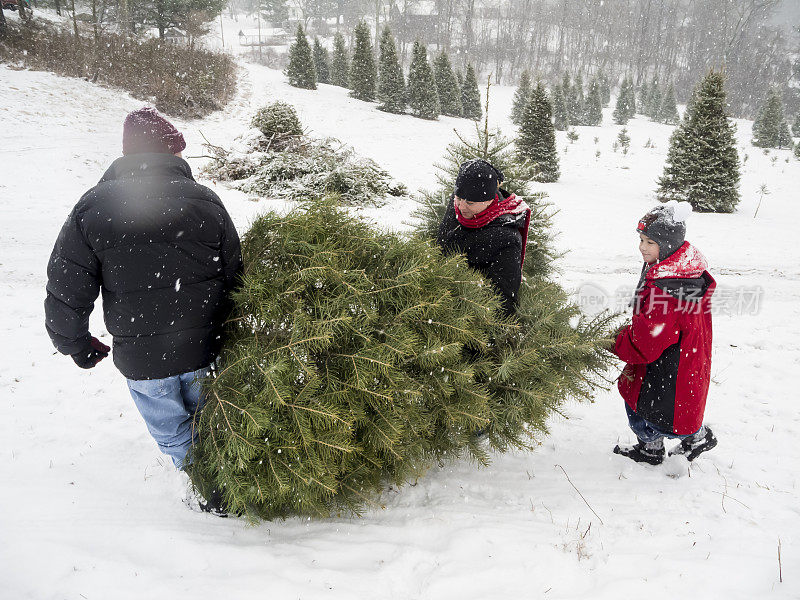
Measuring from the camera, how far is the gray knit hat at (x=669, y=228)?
2.83 meters

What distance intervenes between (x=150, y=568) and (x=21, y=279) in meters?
5.87

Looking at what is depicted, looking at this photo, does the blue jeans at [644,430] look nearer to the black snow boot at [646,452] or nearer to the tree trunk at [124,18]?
the black snow boot at [646,452]

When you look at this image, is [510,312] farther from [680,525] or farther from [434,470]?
[680,525]

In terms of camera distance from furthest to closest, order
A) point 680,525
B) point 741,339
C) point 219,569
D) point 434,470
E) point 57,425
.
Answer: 1. point 741,339
2. point 57,425
3. point 434,470
4. point 680,525
5. point 219,569

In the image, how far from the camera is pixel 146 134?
2170 millimetres

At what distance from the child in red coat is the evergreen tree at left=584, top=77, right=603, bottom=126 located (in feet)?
133

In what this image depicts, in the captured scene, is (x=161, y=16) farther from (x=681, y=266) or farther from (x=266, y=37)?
(x=266, y=37)

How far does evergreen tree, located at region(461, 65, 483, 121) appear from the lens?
33031 mm

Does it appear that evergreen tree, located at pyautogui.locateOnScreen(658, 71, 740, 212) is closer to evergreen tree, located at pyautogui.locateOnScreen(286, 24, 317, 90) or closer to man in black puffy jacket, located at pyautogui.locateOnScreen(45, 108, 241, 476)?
man in black puffy jacket, located at pyautogui.locateOnScreen(45, 108, 241, 476)

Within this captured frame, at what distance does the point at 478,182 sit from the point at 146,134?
6.19ft

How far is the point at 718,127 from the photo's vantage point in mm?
14562

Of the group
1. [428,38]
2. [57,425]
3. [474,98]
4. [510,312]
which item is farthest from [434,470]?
[428,38]

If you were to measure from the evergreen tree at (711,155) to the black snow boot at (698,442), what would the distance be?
14376 mm

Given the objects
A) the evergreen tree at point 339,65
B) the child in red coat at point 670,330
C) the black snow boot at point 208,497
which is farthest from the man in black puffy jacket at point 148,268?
the evergreen tree at point 339,65
